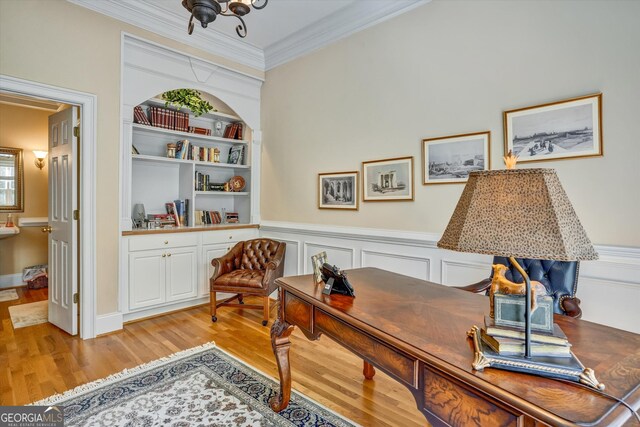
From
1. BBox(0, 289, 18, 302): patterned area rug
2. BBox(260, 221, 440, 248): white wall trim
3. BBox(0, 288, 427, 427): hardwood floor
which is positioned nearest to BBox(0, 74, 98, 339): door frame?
BBox(0, 288, 427, 427): hardwood floor

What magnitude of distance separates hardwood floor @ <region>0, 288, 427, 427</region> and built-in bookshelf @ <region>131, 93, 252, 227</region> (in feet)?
4.76

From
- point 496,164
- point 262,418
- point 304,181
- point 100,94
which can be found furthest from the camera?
point 304,181

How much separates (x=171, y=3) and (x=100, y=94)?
119 cm

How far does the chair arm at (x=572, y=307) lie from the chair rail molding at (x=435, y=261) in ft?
2.16

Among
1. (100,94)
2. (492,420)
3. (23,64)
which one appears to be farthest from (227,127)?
(492,420)

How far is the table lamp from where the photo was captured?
2.64 feet

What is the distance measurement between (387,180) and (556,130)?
1404 millimetres

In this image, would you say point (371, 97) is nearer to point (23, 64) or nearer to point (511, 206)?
point (511, 206)

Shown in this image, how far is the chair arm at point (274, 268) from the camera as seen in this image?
349 centimetres

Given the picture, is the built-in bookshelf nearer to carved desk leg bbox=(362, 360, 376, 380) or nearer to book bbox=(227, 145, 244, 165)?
book bbox=(227, 145, 244, 165)

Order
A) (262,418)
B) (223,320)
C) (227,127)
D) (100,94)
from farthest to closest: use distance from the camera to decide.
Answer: (227,127), (223,320), (100,94), (262,418)

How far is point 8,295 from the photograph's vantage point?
443 centimetres

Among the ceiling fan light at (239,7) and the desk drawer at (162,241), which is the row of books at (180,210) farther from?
the ceiling fan light at (239,7)

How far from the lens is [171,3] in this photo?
133 inches
